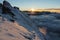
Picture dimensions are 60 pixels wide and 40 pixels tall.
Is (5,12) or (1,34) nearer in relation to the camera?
(1,34)

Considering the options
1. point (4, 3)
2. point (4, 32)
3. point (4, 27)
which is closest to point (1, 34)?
point (4, 32)

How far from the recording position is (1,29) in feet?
22.2

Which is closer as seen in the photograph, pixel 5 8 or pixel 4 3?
pixel 5 8

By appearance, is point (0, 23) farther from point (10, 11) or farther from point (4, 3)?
point (4, 3)

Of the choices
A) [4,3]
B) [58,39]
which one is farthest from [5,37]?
[58,39]

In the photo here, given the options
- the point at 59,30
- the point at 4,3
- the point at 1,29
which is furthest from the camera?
the point at 59,30

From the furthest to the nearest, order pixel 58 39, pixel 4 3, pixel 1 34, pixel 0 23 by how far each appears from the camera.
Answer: pixel 58 39
pixel 4 3
pixel 0 23
pixel 1 34

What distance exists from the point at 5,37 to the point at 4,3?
6426mm

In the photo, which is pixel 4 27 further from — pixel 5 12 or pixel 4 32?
pixel 5 12

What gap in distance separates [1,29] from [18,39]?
91 centimetres

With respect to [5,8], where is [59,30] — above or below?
above

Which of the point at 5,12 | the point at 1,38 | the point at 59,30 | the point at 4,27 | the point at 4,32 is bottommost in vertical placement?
the point at 1,38

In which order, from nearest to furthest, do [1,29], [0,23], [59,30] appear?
[1,29], [0,23], [59,30]

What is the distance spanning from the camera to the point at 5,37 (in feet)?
19.3
